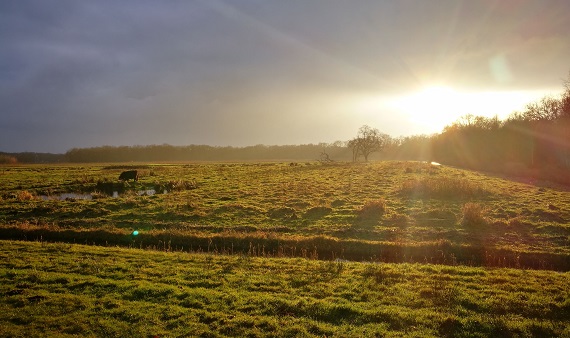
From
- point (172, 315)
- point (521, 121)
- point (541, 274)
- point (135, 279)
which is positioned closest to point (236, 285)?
point (172, 315)

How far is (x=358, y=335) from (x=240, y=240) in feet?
44.0

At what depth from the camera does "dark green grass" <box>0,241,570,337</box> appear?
31.8 ft

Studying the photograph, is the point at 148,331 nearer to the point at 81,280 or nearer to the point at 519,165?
the point at 81,280

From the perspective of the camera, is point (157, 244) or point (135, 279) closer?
point (135, 279)

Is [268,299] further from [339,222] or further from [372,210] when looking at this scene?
[372,210]

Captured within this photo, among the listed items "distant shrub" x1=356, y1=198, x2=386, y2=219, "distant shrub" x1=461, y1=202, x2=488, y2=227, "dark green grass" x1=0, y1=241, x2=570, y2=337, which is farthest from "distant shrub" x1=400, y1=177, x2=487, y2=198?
"dark green grass" x1=0, y1=241, x2=570, y2=337

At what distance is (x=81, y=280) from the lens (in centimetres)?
1313

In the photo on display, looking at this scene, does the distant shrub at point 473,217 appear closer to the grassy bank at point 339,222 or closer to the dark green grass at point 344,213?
the grassy bank at point 339,222

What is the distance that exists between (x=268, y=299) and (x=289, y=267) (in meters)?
3.99

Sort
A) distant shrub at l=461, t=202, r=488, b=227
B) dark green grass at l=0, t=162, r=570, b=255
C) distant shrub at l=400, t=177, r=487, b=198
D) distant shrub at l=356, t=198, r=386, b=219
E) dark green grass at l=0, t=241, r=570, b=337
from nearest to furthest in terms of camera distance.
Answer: dark green grass at l=0, t=241, r=570, b=337, dark green grass at l=0, t=162, r=570, b=255, distant shrub at l=461, t=202, r=488, b=227, distant shrub at l=356, t=198, r=386, b=219, distant shrub at l=400, t=177, r=487, b=198

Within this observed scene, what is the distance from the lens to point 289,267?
15.5 m

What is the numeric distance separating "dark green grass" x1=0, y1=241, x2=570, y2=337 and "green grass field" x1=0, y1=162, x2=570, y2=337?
56 mm

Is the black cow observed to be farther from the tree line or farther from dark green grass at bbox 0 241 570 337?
the tree line

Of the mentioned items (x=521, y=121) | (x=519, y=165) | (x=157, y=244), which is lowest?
(x=157, y=244)
